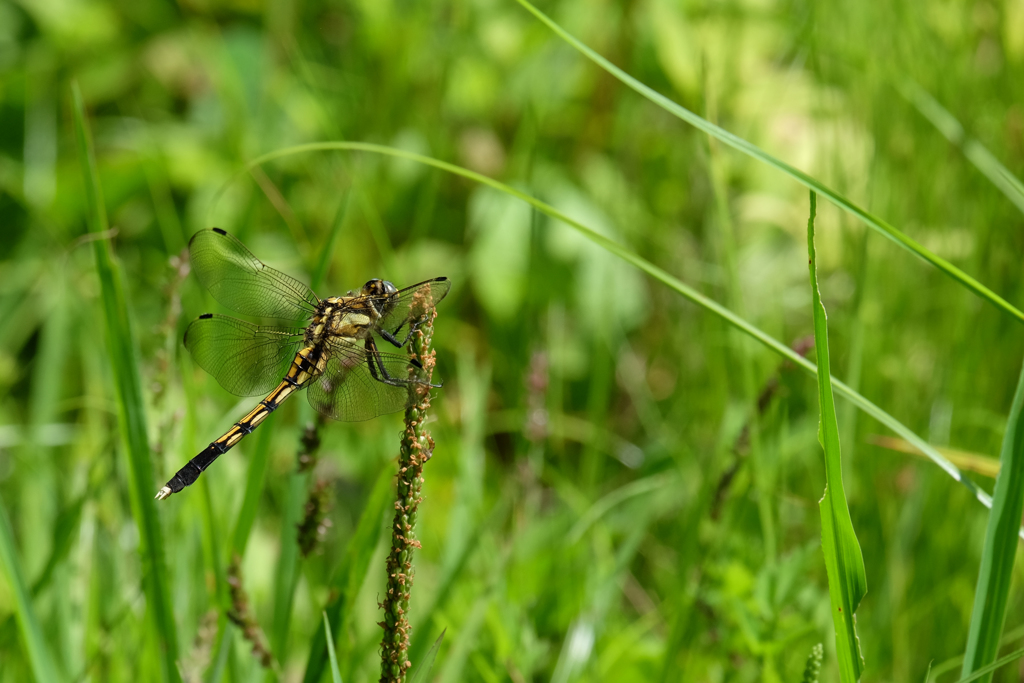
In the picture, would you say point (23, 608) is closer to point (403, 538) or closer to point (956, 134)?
point (403, 538)

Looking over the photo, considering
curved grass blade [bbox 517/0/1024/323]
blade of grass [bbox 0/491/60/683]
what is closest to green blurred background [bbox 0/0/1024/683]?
blade of grass [bbox 0/491/60/683]

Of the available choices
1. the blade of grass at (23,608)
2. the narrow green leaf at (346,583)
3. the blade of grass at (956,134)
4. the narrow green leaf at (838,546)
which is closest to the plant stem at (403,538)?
the narrow green leaf at (346,583)

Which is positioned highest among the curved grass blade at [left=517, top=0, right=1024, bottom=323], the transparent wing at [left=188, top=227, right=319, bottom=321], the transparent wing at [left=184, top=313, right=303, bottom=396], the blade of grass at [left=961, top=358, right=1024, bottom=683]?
the transparent wing at [left=188, top=227, right=319, bottom=321]

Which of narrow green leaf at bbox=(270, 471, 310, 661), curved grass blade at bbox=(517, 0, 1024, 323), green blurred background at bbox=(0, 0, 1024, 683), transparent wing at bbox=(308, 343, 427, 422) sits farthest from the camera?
green blurred background at bbox=(0, 0, 1024, 683)

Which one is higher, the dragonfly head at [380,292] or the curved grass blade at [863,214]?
the dragonfly head at [380,292]

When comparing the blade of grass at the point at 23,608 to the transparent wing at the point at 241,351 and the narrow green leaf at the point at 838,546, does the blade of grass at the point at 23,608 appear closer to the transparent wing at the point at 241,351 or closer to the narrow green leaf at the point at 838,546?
the transparent wing at the point at 241,351

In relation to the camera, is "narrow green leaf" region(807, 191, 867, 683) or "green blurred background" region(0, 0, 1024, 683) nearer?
"narrow green leaf" region(807, 191, 867, 683)

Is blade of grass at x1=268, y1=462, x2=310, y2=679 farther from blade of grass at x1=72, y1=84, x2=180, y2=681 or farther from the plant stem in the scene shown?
the plant stem
